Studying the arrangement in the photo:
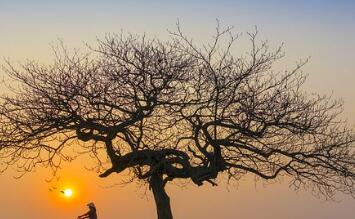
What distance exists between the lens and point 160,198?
25.2m

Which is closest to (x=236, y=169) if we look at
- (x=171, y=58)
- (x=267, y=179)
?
(x=267, y=179)

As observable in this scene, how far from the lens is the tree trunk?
25.0m

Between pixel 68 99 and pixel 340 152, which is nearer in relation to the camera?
pixel 68 99

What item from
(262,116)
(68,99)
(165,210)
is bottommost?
(165,210)

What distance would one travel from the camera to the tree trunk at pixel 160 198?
985 inches

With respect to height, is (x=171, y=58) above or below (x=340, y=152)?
above

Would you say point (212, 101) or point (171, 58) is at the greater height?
point (171, 58)

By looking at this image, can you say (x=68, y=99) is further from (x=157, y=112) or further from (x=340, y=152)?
(x=340, y=152)

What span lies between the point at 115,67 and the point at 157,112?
2.19 metres

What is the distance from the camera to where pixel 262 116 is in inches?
961

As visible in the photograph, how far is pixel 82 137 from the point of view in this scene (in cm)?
2492

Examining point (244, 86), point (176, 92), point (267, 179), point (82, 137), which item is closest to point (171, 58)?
point (176, 92)

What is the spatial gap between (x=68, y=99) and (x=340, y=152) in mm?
10076

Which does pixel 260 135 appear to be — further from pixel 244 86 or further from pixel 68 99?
pixel 68 99
